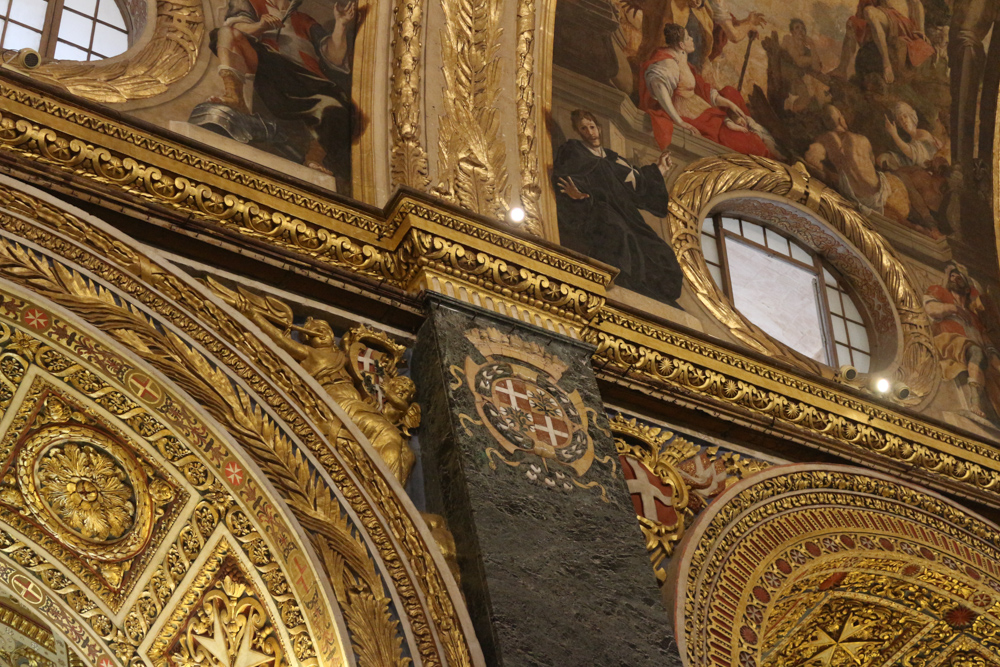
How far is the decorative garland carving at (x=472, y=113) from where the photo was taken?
25.0ft

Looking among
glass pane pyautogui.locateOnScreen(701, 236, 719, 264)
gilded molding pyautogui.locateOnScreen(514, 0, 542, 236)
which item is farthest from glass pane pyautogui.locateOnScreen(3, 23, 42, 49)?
glass pane pyautogui.locateOnScreen(701, 236, 719, 264)

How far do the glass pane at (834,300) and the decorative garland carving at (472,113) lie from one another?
3.20 metres

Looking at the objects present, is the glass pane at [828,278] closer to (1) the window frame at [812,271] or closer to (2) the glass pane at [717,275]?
(1) the window frame at [812,271]

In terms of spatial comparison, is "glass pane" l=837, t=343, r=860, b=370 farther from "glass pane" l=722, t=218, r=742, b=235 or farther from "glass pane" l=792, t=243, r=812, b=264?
"glass pane" l=722, t=218, r=742, b=235

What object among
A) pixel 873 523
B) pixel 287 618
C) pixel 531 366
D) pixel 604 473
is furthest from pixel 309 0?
pixel 873 523

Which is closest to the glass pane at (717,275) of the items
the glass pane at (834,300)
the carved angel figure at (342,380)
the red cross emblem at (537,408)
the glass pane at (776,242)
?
the glass pane at (776,242)

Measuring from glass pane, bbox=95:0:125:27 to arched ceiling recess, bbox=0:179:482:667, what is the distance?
203 cm

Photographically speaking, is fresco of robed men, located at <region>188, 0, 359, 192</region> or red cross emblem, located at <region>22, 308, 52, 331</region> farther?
fresco of robed men, located at <region>188, 0, 359, 192</region>

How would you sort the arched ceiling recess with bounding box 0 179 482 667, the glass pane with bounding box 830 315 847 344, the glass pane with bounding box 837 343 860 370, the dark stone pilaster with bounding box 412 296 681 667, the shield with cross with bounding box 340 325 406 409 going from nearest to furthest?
the arched ceiling recess with bounding box 0 179 482 667
the dark stone pilaster with bounding box 412 296 681 667
the shield with cross with bounding box 340 325 406 409
the glass pane with bounding box 837 343 860 370
the glass pane with bounding box 830 315 847 344

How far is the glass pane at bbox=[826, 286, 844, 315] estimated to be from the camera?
9953 millimetres

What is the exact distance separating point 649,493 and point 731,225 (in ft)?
10.6

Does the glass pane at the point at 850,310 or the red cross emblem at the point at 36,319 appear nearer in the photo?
the red cross emblem at the point at 36,319

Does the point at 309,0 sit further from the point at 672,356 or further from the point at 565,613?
the point at 565,613

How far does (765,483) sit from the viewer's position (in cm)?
764
